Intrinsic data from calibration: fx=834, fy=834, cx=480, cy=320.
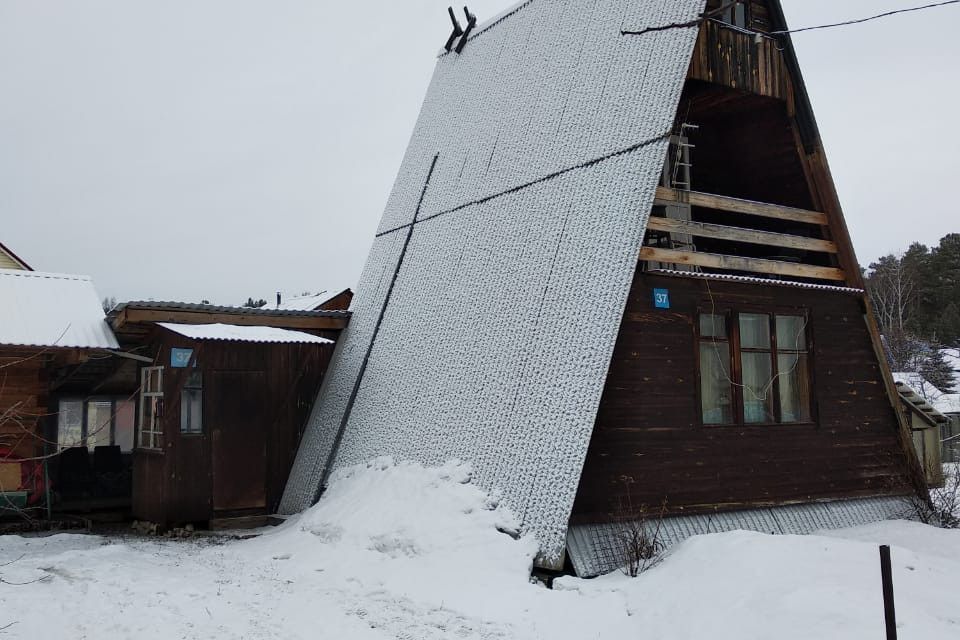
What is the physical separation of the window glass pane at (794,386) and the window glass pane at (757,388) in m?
0.20

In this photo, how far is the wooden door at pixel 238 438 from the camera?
12.0 metres

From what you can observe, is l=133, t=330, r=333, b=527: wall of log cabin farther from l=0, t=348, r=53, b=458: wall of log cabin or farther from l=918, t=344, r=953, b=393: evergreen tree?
l=918, t=344, r=953, b=393: evergreen tree

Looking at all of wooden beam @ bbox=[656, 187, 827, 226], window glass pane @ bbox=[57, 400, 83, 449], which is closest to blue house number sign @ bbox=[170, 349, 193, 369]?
wooden beam @ bbox=[656, 187, 827, 226]

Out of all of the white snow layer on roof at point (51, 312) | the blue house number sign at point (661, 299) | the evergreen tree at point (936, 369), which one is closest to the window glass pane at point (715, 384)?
the blue house number sign at point (661, 299)

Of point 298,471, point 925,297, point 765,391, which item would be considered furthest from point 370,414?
point 925,297

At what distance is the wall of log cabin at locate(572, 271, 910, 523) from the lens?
868 centimetres

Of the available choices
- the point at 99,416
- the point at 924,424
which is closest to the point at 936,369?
the point at 924,424

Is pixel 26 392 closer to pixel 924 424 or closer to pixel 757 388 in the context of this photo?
pixel 757 388

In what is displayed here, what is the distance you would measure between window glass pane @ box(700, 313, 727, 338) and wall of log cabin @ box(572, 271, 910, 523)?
0.15 meters

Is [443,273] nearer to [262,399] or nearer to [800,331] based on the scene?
[262,399]

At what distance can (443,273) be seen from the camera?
11609 millimetres

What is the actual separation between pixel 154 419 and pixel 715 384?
8108 mm

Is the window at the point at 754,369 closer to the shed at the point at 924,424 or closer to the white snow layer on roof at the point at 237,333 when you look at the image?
the shed at the point at 924,424

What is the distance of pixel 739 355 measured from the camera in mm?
9781
